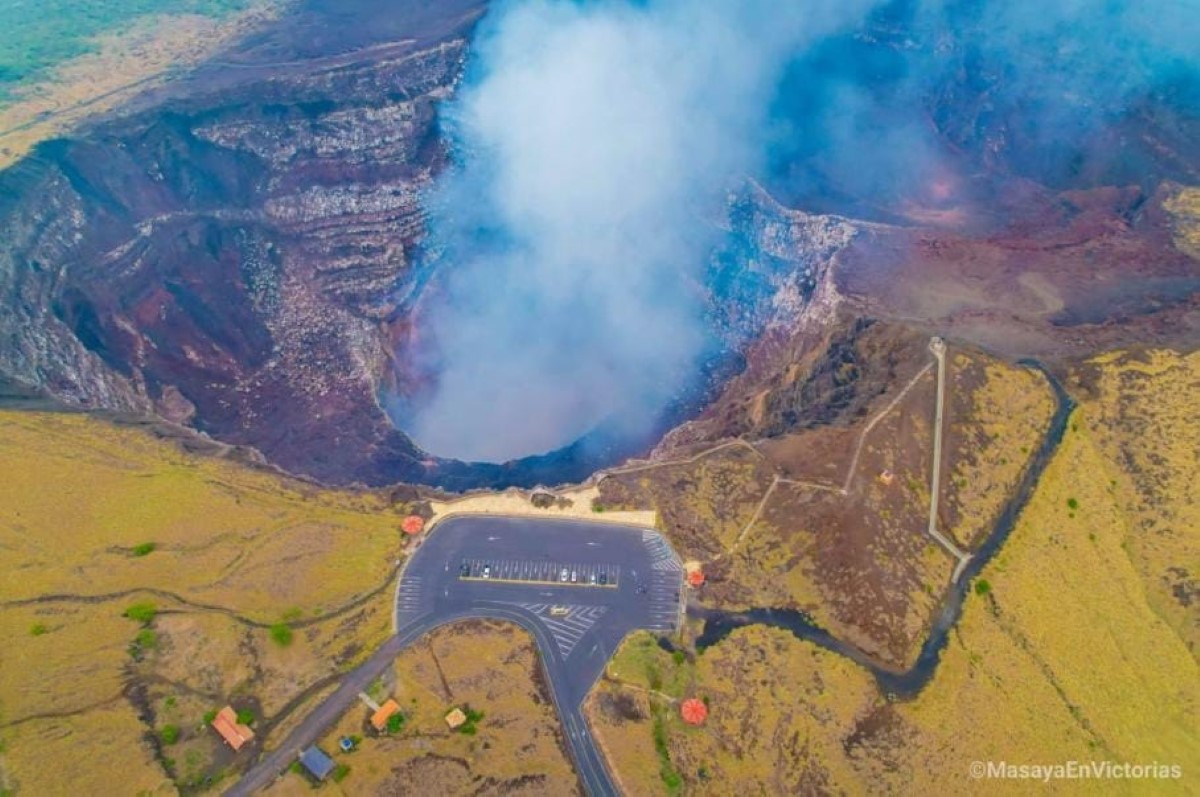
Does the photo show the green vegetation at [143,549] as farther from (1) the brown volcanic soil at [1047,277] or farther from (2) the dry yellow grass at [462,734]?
(1) the brown volcanic soil at [1047,277]

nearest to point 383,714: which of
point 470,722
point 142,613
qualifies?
point 470,722

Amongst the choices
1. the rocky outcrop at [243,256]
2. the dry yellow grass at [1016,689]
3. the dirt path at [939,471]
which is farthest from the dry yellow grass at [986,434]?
the rocky outcrop at [243,256]

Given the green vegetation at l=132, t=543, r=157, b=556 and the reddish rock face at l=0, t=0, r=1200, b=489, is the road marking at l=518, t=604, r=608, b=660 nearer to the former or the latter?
the reddish rock face at l=0, t=0, r=1200, b=489

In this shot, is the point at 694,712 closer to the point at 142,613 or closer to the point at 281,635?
the point at 281,635

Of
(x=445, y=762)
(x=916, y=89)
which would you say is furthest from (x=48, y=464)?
(x=916, y=89)

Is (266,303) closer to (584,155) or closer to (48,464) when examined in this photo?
(48,464)

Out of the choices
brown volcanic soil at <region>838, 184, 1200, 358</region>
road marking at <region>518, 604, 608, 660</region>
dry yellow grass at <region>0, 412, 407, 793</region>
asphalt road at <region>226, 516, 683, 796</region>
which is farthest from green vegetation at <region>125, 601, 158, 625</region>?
brown volcanic soil at <region>838, 184, 1200, 358</region>
